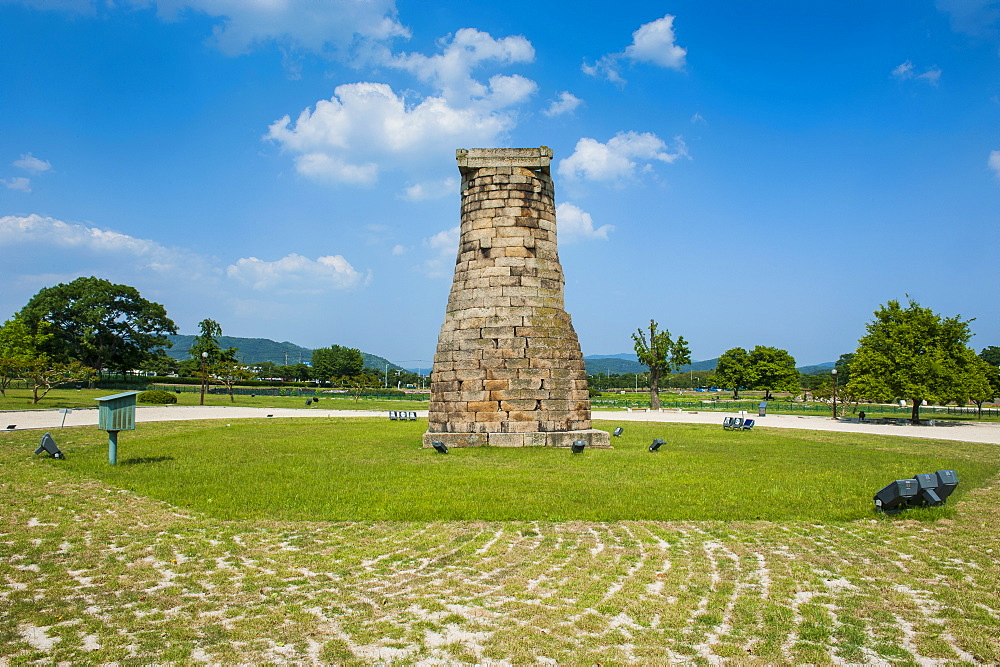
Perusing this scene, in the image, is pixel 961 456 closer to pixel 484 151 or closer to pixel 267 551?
pixel 484 151

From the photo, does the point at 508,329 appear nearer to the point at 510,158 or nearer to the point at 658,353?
the point at 510,158

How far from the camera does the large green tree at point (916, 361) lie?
2659 centimetres

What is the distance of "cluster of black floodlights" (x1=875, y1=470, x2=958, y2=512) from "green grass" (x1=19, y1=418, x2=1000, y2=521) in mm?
225

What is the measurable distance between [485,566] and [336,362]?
101 m

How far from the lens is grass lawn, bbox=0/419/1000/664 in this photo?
13.0ft

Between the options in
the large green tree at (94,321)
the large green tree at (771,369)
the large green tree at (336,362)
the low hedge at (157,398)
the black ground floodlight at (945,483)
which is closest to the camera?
the black ground floodlight at (945,483)

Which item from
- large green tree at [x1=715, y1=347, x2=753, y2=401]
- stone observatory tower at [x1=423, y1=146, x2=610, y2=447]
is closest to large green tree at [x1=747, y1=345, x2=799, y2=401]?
large green tree at [x1=715, y1=347, x2=753, y2=401]

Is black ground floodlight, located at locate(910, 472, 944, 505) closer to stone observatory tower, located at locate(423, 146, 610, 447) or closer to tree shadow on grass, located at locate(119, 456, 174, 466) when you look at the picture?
stone observatory tower, located at locate(423, 146, 610, 447)

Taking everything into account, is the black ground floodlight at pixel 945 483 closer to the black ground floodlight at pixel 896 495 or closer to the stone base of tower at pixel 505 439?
the black ground floodlight at pixel 896 495

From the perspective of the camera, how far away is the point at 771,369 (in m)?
75.2

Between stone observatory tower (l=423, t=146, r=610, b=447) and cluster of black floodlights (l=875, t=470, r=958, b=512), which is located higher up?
stone observatory tower (l=423, t=146, r=610, b=447)

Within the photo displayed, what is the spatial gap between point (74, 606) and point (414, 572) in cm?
262

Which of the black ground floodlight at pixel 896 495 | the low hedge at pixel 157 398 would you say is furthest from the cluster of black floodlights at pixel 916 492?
the low hedge at pixel 157 398

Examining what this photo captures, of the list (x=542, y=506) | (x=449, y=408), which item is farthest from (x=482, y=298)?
(x=542, y=506)
